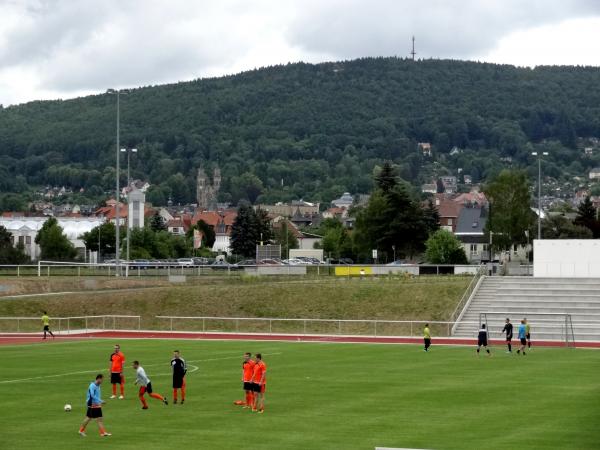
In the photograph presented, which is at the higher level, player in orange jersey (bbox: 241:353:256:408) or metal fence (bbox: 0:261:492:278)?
metal fence (bbox: 0:261:492:278)

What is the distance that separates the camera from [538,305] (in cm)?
6856

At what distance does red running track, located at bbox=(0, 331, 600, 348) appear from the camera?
6075 cm

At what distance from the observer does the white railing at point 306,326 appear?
6625cm

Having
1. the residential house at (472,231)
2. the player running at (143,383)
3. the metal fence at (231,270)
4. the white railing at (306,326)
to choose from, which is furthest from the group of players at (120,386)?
the residential house at (472,231)

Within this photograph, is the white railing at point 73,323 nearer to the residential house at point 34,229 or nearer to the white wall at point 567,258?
the white wall at point 567,258

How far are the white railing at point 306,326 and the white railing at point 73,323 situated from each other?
204cm

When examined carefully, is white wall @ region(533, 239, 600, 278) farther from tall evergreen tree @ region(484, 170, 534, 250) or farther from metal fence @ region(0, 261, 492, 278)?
tall evergreen tree @ region(484, 170, 534, 250)

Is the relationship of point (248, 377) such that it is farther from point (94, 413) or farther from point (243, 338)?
point (243, 338)

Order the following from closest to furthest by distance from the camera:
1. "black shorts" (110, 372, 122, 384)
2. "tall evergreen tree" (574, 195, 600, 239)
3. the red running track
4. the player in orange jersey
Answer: the player in orange jersey, "black shorts" (110, 372, 122, 384), the red running track, "tall evergreen tree" (574, 195, 600, 239)

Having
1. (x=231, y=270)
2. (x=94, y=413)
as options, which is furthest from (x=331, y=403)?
(x=231, y=270)

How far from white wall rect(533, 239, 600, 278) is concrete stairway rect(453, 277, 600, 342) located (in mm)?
1410

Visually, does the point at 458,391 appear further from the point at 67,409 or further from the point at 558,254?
the point at 558,254

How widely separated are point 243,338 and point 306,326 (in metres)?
5.85

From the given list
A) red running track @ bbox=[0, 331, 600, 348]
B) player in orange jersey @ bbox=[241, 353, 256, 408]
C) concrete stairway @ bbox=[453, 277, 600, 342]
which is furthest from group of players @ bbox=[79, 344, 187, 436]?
concrete stairway @ bbox=[453, 277, 600, 342]
